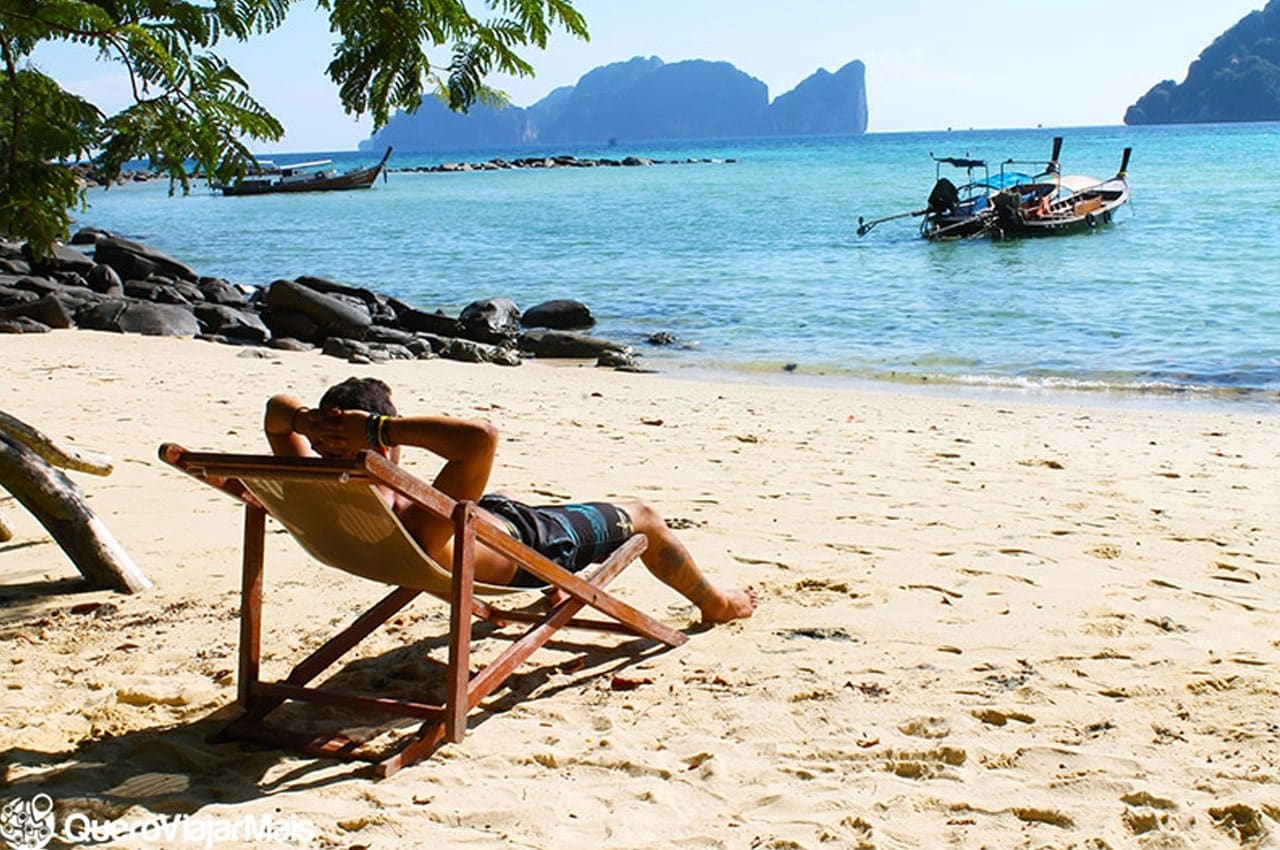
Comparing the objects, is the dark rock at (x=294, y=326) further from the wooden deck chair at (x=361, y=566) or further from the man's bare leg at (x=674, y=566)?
the wooden deck chair at (x=361, y=566)

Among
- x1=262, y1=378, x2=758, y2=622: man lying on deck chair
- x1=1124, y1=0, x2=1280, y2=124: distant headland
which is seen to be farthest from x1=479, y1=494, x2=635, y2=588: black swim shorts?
x1=1124, y1=0, x2=1280, y2=124: distant headland

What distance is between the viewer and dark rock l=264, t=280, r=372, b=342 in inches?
628

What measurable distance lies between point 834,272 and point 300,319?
36.0ft

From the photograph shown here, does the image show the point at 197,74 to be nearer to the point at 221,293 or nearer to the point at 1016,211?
the point at 221,293

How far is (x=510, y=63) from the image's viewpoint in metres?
3.66

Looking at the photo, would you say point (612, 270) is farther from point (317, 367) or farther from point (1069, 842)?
point (1069, 842)

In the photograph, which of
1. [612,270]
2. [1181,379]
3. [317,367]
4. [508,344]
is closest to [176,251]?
[612,270]

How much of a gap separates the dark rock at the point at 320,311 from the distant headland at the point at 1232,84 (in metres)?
159

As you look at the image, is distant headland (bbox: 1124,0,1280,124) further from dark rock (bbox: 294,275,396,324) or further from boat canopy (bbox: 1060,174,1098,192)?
dark rock (bbox: 294,275,396,324)

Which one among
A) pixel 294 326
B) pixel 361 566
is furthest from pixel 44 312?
pixel 361 566

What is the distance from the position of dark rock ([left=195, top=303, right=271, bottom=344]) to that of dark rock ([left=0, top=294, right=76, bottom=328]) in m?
1.87

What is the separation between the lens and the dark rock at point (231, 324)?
52.5ft

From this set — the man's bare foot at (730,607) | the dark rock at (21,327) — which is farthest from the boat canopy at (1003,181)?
the man's bare foot at (730,607)

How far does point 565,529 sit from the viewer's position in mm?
4094
